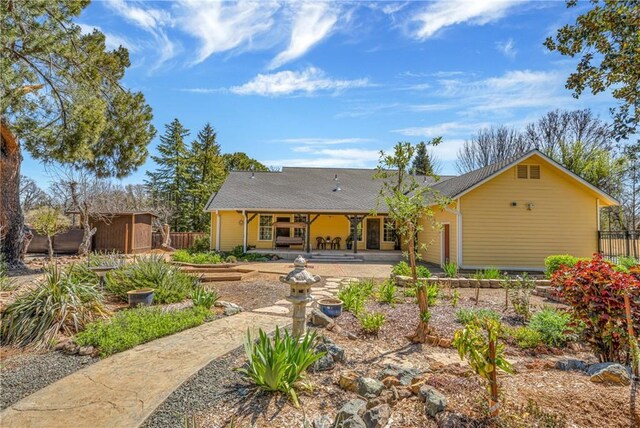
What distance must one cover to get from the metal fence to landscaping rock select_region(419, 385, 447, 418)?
13.0 meters

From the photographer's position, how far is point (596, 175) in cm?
2164

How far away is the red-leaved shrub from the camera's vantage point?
3.39 meters

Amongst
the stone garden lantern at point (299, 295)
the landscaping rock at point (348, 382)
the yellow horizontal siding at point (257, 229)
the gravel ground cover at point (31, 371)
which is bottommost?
the gravel ground cover at point (31, 371)

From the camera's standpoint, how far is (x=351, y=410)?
253 cm

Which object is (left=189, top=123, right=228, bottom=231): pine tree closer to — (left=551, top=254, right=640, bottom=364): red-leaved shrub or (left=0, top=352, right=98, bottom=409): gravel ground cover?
(left=0, top=352, right=98, bottom=409): gravel ground cover

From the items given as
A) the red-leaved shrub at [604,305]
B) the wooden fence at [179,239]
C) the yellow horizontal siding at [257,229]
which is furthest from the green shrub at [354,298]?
the wooden fence at [179,239]

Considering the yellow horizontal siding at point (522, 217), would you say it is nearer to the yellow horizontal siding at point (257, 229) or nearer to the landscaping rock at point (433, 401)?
the yellow horizontal siding at point (257, 229)

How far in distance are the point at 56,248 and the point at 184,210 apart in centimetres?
1191

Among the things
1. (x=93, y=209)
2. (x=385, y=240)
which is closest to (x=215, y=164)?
(x=93, y=209)

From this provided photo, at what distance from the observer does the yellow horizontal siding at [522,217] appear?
41.2ft

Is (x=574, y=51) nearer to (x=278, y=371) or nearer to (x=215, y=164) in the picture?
(x=278, y=371)

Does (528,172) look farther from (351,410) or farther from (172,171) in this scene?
(172,171)

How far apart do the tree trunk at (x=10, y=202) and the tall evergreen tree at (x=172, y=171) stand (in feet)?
59.7

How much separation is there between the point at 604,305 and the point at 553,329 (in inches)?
53.8
